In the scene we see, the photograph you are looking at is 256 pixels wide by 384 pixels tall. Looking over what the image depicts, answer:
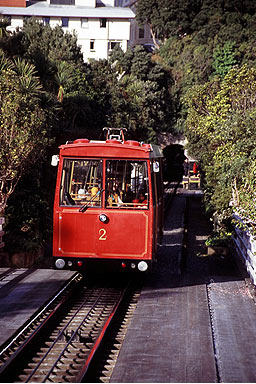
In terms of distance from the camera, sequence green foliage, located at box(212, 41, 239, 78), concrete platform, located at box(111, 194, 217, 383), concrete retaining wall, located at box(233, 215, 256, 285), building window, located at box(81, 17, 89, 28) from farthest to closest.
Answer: building window, located at box(81, 17, 89, 28), green foliage, located at box(212, 41, 239, 78), concrete retaining wall, located at box(233, 215, 256, 285), concrete platform, located at box(111, 194, 217, 383)

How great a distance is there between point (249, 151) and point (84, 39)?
58.4 metres

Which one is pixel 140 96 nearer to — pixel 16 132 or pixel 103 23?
pixel 103 23

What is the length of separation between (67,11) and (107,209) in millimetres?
61037

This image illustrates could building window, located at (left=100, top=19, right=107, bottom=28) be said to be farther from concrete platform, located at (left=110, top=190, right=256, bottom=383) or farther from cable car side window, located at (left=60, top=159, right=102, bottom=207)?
cable car side window, located at (left=60, top=159, right=102, bottom=207)

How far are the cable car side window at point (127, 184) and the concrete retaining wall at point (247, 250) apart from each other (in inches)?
98.1

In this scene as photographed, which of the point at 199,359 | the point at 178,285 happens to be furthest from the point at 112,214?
the point at 199,359

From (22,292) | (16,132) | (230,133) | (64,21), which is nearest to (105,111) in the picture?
(16,132)

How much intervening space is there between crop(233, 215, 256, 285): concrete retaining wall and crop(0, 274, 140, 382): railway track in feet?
9.21

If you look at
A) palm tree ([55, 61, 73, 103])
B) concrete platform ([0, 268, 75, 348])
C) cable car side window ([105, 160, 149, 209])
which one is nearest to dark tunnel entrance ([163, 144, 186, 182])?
palm tree ([55, 61, 73, 103])

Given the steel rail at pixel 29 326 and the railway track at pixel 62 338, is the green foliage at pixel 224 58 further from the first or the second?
the steel rail at pixel 29 326

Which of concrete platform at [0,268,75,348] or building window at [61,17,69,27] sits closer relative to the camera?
concrete platform at [0,268,75,348]

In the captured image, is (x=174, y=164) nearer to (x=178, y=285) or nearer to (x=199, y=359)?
(x=178, y=285)

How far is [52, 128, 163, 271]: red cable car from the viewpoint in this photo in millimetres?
12727

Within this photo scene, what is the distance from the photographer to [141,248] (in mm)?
12766
